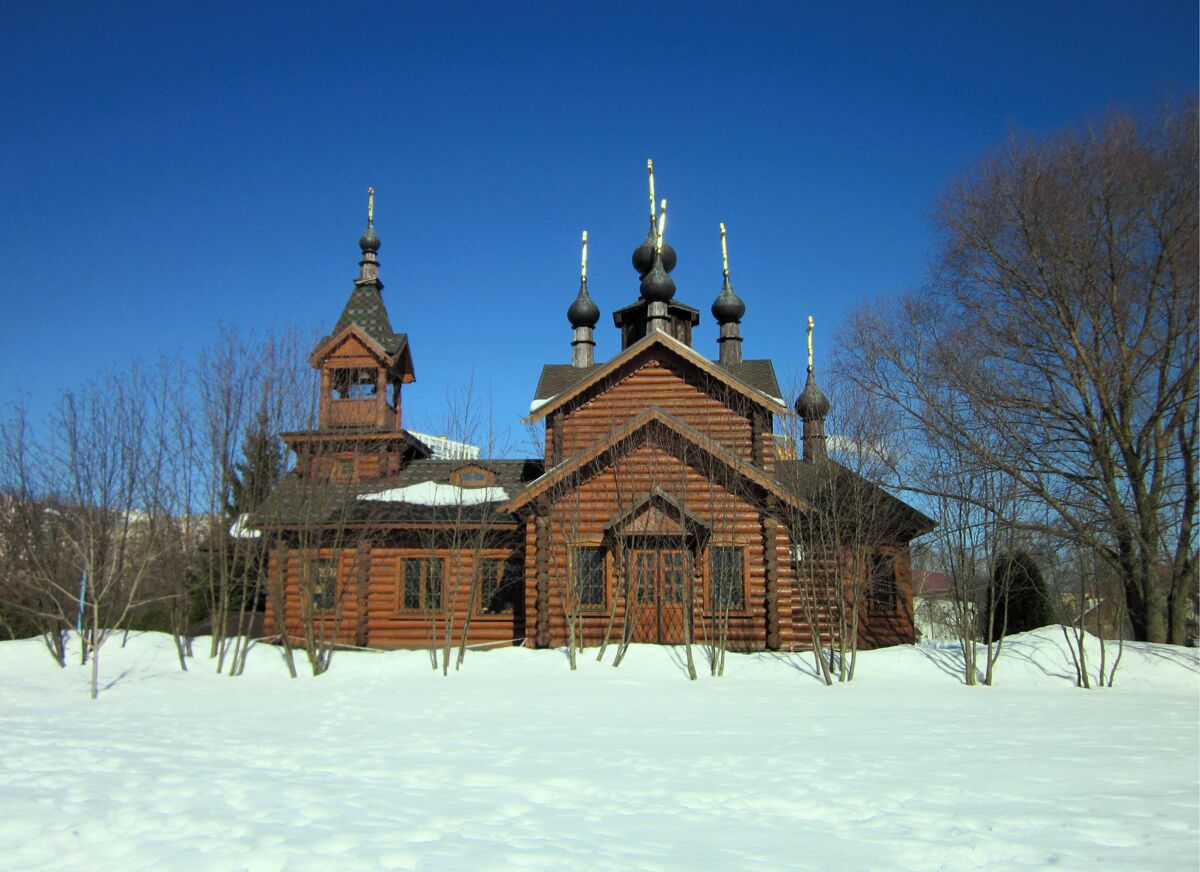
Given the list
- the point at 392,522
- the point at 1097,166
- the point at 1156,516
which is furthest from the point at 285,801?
the point at 1097,166

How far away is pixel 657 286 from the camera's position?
81.0 ft

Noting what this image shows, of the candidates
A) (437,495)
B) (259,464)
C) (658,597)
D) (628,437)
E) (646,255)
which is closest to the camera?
(259,464)

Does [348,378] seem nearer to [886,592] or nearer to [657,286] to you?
[657,286]

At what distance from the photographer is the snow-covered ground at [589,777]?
467 centimetres

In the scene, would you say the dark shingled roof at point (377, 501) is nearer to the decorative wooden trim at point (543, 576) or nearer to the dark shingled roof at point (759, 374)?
the decorative wooden trim at point (543, 576)

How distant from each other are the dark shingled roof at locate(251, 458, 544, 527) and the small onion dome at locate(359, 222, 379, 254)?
7434 millimetres

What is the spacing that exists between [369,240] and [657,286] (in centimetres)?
922

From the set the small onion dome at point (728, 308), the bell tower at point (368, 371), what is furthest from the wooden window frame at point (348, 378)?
the small onion dome at point (728, 308)

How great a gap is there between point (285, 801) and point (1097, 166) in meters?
17.5

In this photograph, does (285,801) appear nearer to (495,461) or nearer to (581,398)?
(581,398)

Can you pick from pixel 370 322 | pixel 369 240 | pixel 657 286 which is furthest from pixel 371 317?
pixel 657 286

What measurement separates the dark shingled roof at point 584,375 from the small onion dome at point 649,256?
13.5 feet

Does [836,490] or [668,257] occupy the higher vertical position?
[668,257]

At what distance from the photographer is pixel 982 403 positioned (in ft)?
53.8
